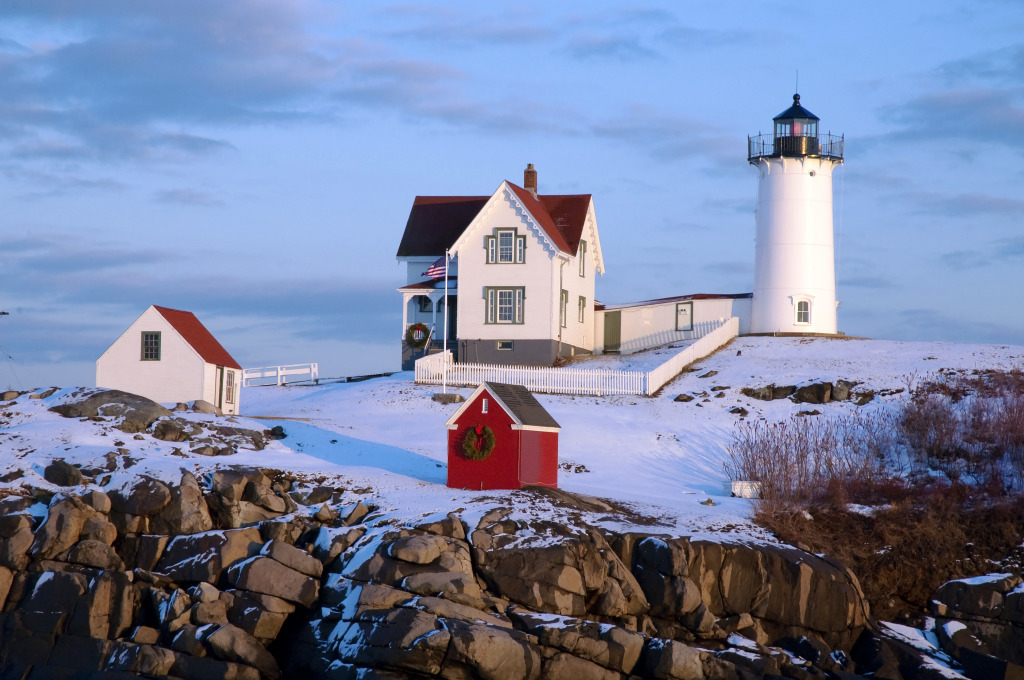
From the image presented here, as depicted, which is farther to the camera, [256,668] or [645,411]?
[645,411]

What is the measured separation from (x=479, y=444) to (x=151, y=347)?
14.8 meters

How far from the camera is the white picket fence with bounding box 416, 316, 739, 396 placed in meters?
44.8

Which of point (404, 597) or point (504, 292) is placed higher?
point (504, 292)

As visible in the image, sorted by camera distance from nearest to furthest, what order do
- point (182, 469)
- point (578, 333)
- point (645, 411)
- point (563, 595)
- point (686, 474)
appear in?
point (563, 595)
point (182, 469)
point (686, 474)
point (645, 411)
point (578, 333)

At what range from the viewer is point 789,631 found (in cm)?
2677

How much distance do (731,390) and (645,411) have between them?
137 inches

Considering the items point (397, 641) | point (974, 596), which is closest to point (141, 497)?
point (397, 641)

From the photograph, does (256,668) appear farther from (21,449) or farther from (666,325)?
(666,325)

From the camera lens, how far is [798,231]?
52875 mm

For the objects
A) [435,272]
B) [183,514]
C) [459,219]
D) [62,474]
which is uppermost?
[459,219]

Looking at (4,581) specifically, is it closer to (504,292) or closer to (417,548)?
(417,548)

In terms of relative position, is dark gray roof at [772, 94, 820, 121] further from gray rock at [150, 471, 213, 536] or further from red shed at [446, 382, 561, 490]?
gray rock at [150, 471, 213, 536]

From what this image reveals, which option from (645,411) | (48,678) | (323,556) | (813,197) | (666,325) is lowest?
(48,678)

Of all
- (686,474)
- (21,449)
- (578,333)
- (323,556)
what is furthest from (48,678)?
(578,333)
